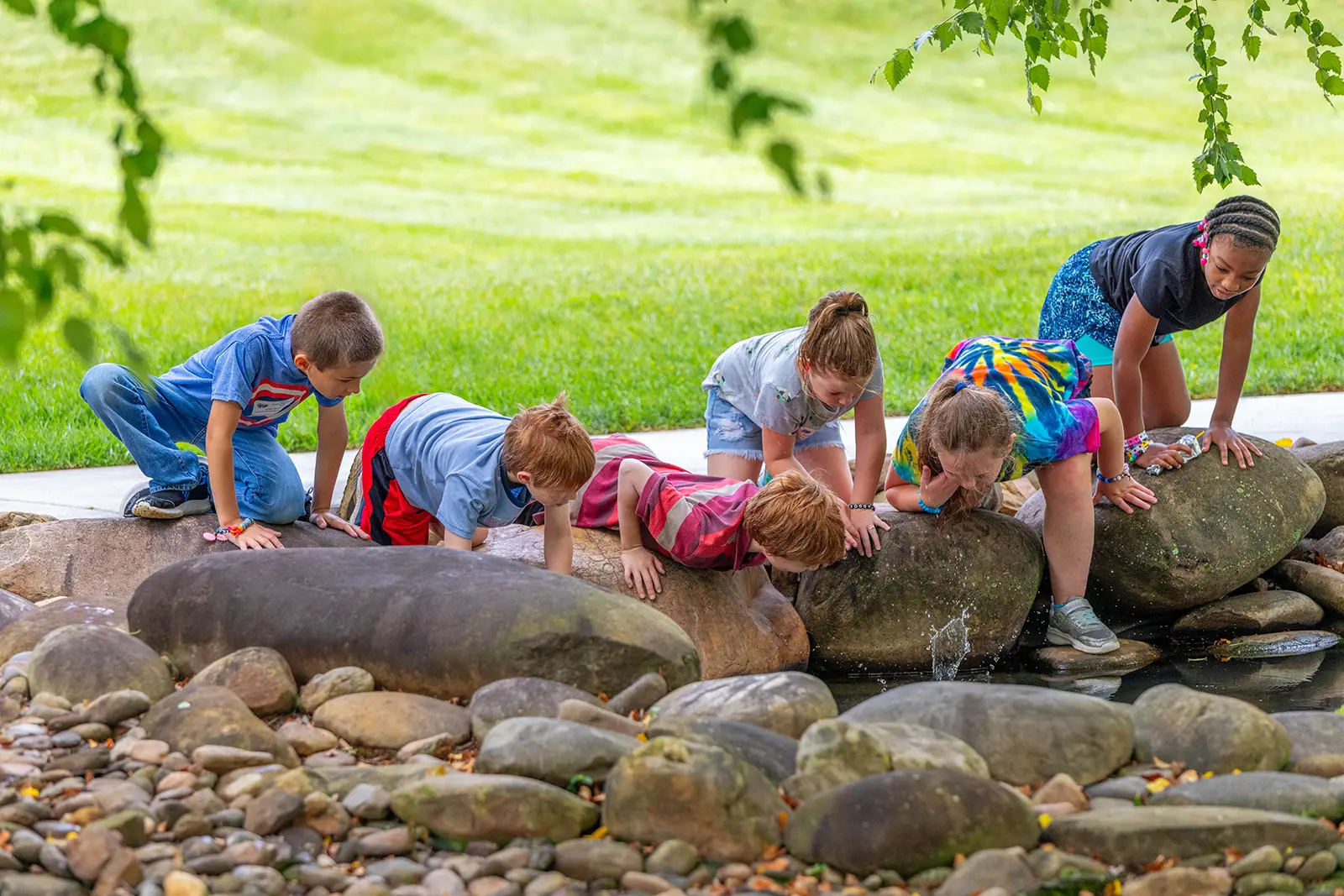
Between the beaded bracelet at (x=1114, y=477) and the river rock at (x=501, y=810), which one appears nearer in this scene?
the river rock at (x=501, y=810)

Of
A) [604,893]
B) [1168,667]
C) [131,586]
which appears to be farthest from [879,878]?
[131,586]

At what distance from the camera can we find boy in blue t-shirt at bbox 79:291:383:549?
15.5 ft

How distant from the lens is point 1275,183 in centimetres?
1847

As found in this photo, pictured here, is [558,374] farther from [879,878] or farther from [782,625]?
[879,878]

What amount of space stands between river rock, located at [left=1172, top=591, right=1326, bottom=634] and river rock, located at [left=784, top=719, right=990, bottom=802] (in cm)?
235

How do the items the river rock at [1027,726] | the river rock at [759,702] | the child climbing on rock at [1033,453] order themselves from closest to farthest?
1. the river rock at [1027,726]
2. the river rock at [759,702]
3. the child climbing on rock at [1033,453]

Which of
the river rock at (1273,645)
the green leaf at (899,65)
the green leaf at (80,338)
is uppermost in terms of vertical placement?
the green leaf at (899,65)

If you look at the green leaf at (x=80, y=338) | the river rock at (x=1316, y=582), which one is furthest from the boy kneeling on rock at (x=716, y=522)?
the green leaf at (x=80, y=338)

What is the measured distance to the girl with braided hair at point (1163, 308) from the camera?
506cm

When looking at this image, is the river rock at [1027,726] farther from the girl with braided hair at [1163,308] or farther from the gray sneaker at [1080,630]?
the girl with braided hair at [1163,308]

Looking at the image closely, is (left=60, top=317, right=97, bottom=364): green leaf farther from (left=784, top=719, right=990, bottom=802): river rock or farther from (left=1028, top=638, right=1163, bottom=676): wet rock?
(left=1028, top=638, right=1163, bottom=676): wet rock

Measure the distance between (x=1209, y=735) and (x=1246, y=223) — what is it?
8.09ft

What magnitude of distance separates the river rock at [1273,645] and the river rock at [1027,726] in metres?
1.81

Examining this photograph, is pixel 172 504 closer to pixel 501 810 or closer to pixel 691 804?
pixel 501 810
